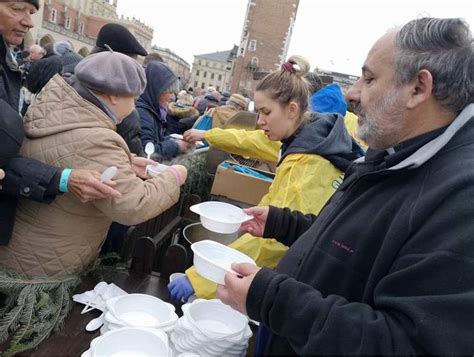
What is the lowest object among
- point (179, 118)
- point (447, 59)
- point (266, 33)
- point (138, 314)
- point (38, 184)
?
point (138, 314)

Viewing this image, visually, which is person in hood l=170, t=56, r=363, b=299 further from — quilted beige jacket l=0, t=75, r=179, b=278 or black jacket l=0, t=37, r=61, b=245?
black jacket l=0, t=37, r=61, b=245

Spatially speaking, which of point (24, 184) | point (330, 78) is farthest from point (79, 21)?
point (24, 184)

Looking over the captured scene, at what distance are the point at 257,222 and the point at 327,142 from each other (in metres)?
0.63

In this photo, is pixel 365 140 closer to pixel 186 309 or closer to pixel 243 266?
pixel 243 266

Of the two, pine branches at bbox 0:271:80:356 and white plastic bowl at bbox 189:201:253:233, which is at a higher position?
white plastic bowl at bbox 189:201:253:233

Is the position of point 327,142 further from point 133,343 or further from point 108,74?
point 133,343

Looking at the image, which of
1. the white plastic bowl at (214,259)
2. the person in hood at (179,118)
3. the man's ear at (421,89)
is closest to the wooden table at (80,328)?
the white plastic bowl at (214,259)

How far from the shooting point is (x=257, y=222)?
2111 mm

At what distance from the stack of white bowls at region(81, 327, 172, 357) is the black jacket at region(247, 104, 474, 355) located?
45cm

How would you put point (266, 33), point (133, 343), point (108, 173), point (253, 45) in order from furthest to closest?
point (253, 45) → point (266, 33) → point (108, 173) → point (133, 343)

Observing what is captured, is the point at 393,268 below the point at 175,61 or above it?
below

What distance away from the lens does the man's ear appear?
1163 millimetres

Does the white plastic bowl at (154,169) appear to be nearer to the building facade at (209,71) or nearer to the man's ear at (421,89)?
the man's ear at (421,89)

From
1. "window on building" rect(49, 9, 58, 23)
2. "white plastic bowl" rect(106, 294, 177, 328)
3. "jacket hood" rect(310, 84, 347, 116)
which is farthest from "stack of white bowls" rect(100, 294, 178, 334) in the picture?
"window on building" rect(49, 9, 58, 23)
